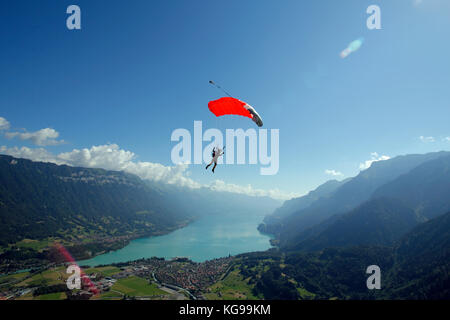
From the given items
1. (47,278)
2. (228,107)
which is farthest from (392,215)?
(47,278)

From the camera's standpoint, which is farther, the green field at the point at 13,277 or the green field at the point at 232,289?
the green field at the point at 13,277

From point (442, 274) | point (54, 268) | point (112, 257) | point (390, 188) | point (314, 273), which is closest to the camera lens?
point (442, 274)

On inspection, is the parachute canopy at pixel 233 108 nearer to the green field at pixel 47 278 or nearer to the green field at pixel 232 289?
the green field at pixel 232 289

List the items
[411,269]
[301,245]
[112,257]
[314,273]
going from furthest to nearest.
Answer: [301,245] < [112,257] < [314,273] < [411,269]

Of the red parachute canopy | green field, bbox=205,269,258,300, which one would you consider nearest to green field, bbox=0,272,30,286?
green field, bbox=205,269,258,300

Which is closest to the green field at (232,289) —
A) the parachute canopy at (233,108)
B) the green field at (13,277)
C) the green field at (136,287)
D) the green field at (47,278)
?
the green field at (136,287)
